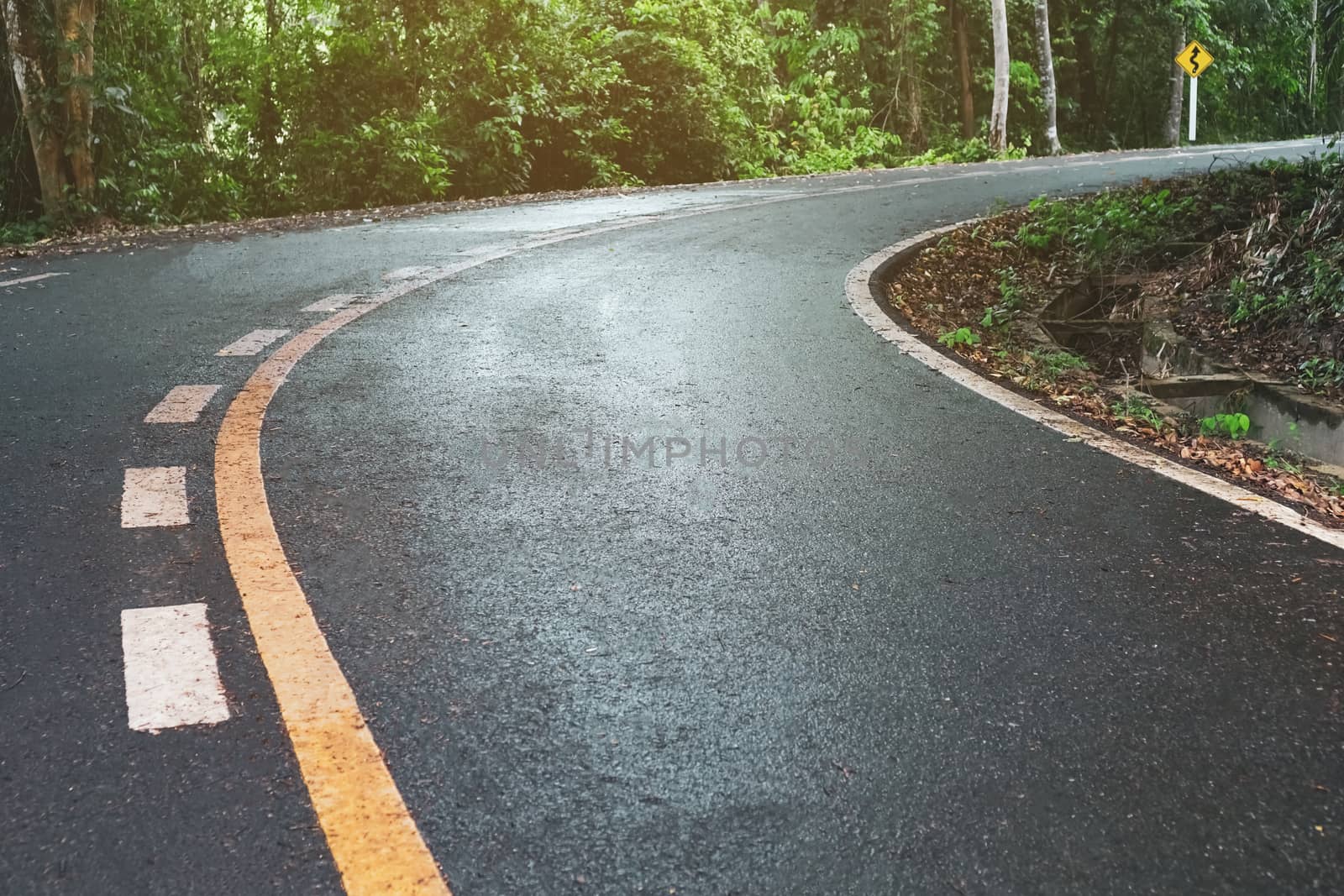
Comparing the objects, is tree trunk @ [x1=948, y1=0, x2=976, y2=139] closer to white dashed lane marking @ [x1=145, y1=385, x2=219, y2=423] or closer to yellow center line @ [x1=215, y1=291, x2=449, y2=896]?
white dashed lane marking @ [x1=145, y1=385, x2=219, y2=423]

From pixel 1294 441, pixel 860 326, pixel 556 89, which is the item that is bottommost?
pixel 1294 441

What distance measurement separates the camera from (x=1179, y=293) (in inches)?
341

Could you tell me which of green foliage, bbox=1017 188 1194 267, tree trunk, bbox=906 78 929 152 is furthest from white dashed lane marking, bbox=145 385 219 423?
tree trunk, bbox=906 78 929 152

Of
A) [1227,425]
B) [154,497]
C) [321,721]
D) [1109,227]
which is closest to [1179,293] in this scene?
[1109,227]

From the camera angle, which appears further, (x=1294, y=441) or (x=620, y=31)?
(x=620, y=31)

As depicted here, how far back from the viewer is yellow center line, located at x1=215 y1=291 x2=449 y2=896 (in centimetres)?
214

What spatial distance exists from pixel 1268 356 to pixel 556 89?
1457 cm

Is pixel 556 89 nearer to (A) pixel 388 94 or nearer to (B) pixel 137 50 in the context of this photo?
(A) pixel 388 94

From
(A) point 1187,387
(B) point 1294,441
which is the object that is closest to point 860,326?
(A) point 1187,387

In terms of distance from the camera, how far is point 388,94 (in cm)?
1805

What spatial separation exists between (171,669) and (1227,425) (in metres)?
5.15

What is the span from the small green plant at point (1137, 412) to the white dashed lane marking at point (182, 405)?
4157mm

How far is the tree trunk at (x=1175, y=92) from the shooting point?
35000 mm

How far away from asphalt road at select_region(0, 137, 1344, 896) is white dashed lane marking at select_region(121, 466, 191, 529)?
6 cm
